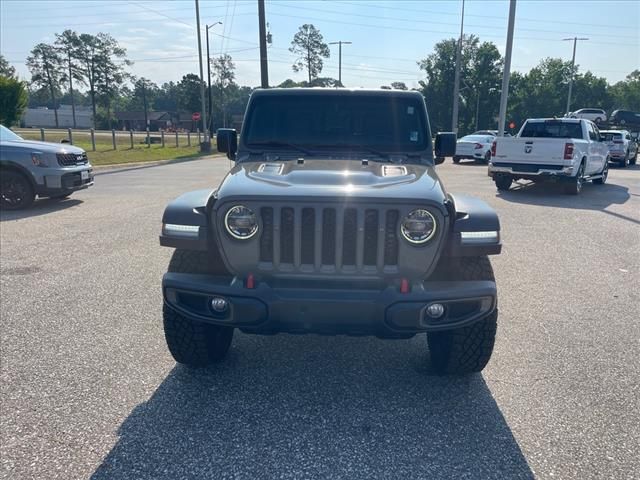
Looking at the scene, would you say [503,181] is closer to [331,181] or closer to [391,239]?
[331,181]

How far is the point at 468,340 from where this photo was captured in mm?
3301

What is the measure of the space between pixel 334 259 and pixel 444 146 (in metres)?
2.37

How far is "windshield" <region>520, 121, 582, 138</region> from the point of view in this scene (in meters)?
13.4

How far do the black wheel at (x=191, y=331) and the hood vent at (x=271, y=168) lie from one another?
67cm

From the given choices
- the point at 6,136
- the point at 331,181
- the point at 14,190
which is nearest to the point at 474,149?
the point at 6,136

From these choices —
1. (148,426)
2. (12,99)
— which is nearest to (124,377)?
(148,426)

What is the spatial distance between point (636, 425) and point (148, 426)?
2.79 m

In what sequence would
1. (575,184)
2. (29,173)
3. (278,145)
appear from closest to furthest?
(278,145) → (29,173) → (575,184)

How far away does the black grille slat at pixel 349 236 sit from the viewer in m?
2.85

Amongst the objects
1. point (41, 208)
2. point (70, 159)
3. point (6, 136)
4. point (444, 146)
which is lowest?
point (41, 208)

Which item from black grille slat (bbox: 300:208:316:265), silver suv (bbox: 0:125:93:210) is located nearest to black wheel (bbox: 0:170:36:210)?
silver suv (bbox: 0:125:93:210)

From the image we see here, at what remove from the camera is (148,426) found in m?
2.92

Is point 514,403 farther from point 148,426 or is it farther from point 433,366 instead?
point 148,426

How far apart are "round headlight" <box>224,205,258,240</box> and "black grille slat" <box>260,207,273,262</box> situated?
0.16 ft
